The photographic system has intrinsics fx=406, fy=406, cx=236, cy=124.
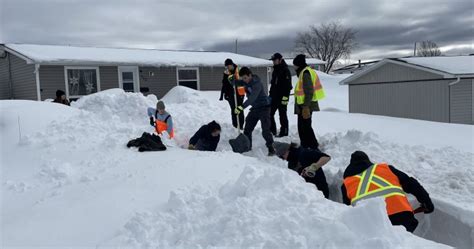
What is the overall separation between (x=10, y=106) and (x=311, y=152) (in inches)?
246

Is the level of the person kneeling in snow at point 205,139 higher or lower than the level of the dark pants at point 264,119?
lower

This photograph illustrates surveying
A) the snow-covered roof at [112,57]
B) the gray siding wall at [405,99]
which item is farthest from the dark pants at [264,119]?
the snow-covered roof at [112,57]

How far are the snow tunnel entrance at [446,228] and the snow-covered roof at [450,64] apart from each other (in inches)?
449

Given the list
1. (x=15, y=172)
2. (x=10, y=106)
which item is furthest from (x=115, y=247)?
(x=10, y=106)

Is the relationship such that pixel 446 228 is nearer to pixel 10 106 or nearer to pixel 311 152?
pixel 311 152

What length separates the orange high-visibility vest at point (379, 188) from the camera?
416 cm

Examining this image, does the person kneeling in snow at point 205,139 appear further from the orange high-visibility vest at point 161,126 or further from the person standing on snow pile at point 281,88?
the person standing on snow pile at point 281,88

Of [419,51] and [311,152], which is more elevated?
[419,51]

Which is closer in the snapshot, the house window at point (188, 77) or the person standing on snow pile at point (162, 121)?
the person standing on snow pile at point (162, 121)

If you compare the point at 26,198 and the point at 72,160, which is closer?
the point at 26,198

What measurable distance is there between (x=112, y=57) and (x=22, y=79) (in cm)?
403

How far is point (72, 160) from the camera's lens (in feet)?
19.4

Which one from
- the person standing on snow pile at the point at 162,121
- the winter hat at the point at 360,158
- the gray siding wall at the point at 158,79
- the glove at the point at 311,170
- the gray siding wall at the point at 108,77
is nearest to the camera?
the winter hat at the point at 360,158

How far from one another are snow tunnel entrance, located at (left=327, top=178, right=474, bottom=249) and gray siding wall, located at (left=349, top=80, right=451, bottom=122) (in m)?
11.3
